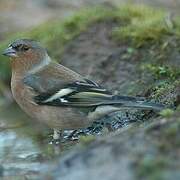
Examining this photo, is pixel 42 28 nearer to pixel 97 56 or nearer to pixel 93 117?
pixel 97 56

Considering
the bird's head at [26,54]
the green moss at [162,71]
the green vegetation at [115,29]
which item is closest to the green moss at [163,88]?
the green moss at [162,71]

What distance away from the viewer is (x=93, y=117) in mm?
6578

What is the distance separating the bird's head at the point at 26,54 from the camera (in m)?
7.38

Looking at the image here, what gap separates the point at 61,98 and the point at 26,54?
1103 mm

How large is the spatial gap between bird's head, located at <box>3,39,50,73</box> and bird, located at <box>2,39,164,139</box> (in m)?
0.07

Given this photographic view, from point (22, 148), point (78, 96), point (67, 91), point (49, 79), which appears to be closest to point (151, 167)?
point (78, 96)

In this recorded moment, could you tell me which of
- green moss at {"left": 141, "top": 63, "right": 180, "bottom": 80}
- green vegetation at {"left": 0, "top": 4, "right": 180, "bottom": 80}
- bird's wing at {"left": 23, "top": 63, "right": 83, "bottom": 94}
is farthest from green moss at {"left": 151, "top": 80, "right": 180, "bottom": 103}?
green vegetation at {"left": 0, "top": 4, "right": 180, "bottom": 80}

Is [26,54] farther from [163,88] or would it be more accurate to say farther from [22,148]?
[163,88]

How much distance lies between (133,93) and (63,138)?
4.00 ft

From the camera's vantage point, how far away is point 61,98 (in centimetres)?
660

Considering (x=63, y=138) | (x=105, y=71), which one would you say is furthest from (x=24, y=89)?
(x=105, y=71)

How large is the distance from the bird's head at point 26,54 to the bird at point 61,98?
0.07m

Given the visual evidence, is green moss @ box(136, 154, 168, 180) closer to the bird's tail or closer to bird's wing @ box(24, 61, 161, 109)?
the bird's tail

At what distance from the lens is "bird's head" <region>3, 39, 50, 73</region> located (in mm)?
7383
